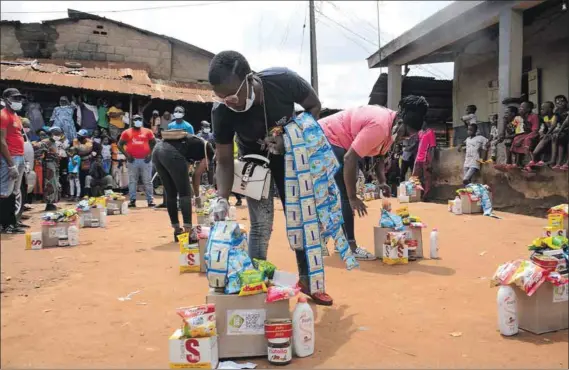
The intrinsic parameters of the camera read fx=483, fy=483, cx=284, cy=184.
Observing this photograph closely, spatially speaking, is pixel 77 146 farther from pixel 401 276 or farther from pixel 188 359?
pixel 188 359

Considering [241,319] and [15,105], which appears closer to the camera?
[241,319]

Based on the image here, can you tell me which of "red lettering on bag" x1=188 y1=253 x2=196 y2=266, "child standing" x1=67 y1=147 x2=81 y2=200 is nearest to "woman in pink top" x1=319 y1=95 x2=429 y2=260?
"red lettering on bag" x1=188 y1=253 x2=196 y2=266

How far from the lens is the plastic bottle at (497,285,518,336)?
109 inches

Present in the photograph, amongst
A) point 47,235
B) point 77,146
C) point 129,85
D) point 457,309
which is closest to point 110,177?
point 77,146

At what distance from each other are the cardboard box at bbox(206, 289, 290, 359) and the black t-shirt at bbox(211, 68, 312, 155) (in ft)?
3.57

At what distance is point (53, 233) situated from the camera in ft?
19.0

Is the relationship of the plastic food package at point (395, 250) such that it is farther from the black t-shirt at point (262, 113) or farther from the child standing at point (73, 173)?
the child standing at point (73, 173)

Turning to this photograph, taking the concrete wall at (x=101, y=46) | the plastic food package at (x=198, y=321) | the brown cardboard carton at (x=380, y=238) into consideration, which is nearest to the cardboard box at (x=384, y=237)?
the brown cardboard carton at (x=380, y=238)

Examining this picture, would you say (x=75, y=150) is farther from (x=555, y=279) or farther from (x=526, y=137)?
(x=555, y=279)

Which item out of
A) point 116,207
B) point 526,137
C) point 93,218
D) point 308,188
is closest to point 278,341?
point 308,188

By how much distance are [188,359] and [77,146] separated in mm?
10973

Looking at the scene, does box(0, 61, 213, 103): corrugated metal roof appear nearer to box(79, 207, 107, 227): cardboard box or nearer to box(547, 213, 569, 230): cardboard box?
box(79, 207, 107, 227): cardboard box

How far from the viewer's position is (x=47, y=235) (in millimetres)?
5801

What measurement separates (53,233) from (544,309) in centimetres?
523
